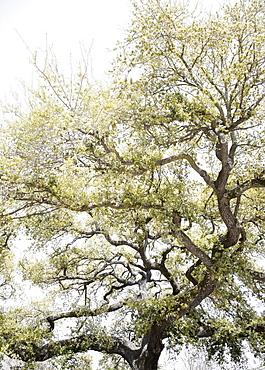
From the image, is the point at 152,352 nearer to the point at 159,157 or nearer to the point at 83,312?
the point at 83,312

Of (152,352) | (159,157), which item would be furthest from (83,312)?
(159,157)

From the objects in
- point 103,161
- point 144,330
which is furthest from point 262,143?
point 144,330

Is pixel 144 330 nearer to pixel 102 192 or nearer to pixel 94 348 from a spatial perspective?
pixel 94 348

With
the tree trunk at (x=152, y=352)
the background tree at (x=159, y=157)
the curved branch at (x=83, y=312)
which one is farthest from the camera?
the curved branch at (x=83, y=312)

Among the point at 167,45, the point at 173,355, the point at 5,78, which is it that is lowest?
the point at 173,355

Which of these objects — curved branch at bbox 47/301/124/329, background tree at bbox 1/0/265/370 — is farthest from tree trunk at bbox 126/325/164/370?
curved branch at bbox 47/301/124/329

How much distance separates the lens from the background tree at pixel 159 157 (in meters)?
5.91

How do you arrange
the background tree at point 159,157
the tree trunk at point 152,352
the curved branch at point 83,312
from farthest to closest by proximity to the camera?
the curved branch at point 83,312 < the tree trunk at point 152,352 < the background tree at point 159,157

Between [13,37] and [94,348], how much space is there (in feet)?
25.7

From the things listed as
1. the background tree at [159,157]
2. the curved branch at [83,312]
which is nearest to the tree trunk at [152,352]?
the background tree at [159,157]

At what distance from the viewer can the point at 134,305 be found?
325 inches

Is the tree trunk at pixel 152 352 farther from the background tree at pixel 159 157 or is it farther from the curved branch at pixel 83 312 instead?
the curved branch at pixel 83 312

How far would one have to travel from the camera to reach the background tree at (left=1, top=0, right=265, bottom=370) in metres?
5.91

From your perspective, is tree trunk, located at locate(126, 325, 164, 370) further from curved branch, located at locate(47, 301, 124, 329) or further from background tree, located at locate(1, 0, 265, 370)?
curved branch, located at locate(47, 301, 124, 329)
